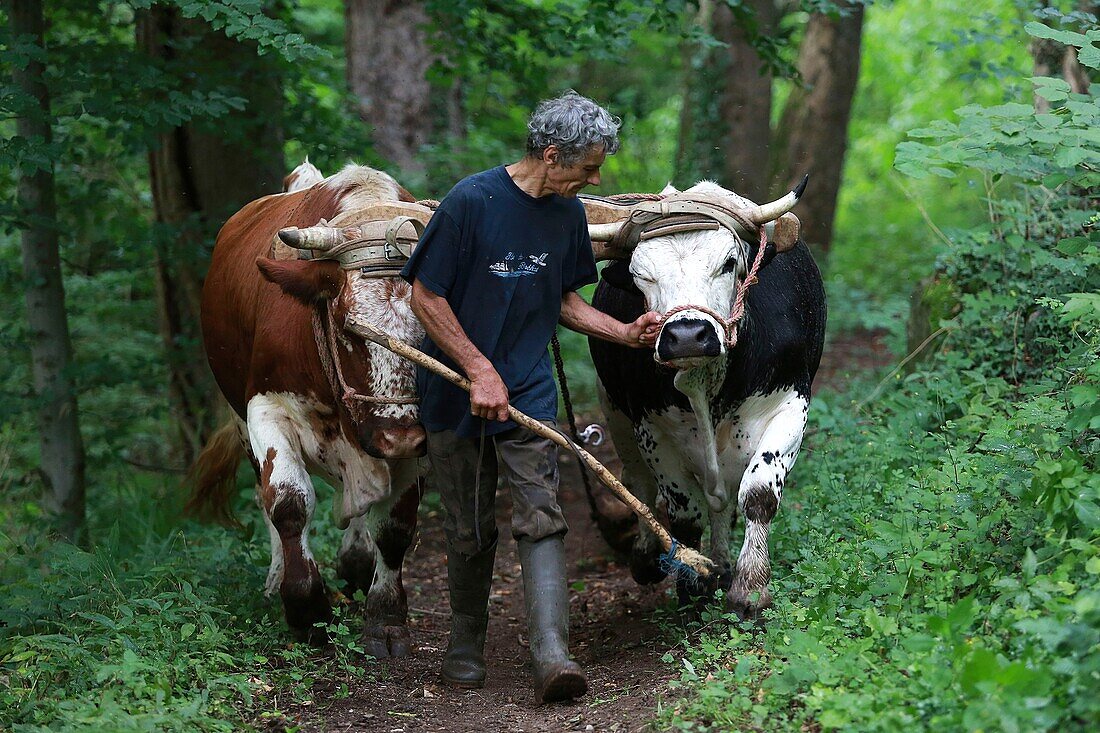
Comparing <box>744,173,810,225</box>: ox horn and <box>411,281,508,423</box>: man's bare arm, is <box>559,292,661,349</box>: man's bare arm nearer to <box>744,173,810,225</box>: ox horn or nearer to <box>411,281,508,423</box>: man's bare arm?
<box>411,281,508,423</box>: man's bare arm

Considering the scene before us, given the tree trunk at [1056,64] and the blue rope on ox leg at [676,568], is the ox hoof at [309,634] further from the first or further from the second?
the tree trunk at [1056,64]

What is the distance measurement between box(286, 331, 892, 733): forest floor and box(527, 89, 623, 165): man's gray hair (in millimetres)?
2087

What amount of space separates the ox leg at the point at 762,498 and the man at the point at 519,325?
2.65 ft

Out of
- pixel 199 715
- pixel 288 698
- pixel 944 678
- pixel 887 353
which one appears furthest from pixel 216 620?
pixel 887 353

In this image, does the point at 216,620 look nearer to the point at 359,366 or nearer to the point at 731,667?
the point at 359,366

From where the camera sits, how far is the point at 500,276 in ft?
15.4

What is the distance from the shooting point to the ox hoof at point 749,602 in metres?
4.89

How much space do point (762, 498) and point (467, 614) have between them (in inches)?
54.3

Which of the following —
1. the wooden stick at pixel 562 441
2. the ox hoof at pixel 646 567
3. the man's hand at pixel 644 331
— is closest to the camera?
the wooden stick at pixel 562 441

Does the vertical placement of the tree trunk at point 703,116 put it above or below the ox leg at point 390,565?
above

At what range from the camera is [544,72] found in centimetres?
895

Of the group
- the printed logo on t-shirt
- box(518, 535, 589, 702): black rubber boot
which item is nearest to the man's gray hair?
the printed logo on t-shirt

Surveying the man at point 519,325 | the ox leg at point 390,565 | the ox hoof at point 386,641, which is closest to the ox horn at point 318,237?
the man at point 519,325

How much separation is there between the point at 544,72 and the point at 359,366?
444 cm
